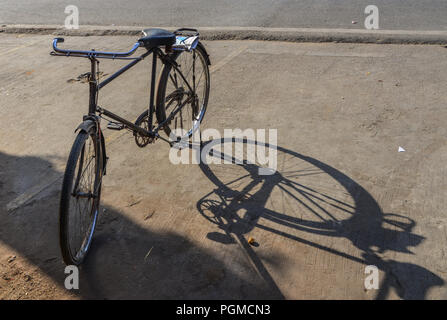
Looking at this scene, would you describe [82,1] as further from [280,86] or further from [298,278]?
[298,278]

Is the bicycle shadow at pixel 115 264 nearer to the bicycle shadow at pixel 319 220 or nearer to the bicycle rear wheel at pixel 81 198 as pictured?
the bicycle rear wheel at pixel 81 198

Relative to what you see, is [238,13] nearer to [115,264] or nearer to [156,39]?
[156,39]

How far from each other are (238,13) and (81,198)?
6.19 metres

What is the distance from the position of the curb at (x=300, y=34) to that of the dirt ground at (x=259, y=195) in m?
0.96

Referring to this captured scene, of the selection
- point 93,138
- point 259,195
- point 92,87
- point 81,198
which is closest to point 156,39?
point 92,87

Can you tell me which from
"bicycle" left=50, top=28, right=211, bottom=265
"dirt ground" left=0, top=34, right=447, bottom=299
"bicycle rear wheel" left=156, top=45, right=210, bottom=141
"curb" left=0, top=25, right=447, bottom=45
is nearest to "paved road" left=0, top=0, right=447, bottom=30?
"curb" left=0, top=25, right=447, bottom=45

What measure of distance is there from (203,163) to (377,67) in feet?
10.1

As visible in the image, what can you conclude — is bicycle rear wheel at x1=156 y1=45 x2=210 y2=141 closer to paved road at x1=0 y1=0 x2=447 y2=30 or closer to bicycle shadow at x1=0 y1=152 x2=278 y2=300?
bicycle shadow at x1=0 y1=152 x2=278 y2=300

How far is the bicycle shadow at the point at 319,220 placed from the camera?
9.32 feet

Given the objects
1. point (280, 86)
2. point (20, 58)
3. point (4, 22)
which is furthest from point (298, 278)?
point (4, 22)

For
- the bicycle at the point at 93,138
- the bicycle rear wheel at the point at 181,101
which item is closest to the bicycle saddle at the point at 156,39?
the bicycle at the point at 93,138

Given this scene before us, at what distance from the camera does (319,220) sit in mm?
3340

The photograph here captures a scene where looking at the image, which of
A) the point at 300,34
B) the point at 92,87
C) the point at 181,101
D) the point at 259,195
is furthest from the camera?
the point at 300,34

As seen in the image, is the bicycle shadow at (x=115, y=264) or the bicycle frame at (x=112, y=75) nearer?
the bicycle shadow at (x=115, y=264)
